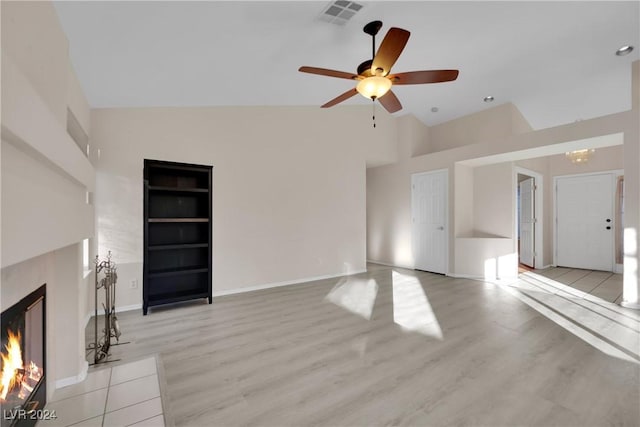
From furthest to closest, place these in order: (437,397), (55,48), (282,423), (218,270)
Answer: (218,270)
(437,397)
(282,423)
(55,48)

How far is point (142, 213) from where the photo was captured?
3650 mm

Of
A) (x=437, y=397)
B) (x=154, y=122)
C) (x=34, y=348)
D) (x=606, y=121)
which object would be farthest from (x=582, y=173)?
(x=34, y=348)

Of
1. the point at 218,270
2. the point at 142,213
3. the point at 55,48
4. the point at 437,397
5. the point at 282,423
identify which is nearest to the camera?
the point at 55,48

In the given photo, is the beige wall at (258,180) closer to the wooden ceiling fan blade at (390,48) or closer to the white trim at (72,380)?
the white trim at (72,380)

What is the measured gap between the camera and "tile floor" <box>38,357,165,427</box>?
1615 millimetres

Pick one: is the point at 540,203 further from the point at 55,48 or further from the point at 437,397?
the point at 55,48

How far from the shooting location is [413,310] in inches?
141

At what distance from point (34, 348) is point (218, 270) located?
2.59 m

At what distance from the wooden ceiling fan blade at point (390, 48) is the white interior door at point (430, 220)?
3.63 m

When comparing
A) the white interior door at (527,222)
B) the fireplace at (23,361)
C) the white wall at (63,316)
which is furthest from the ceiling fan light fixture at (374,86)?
the white interior door at (527,222)

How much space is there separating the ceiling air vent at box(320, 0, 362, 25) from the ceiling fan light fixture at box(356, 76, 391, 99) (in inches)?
27.1

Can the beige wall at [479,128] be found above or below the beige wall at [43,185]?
above

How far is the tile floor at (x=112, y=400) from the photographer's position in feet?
5.30

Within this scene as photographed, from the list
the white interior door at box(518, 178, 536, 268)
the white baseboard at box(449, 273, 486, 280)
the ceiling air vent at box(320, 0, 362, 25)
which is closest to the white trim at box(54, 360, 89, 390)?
the ceiling air vent at box(320, 0, 362, 25)
